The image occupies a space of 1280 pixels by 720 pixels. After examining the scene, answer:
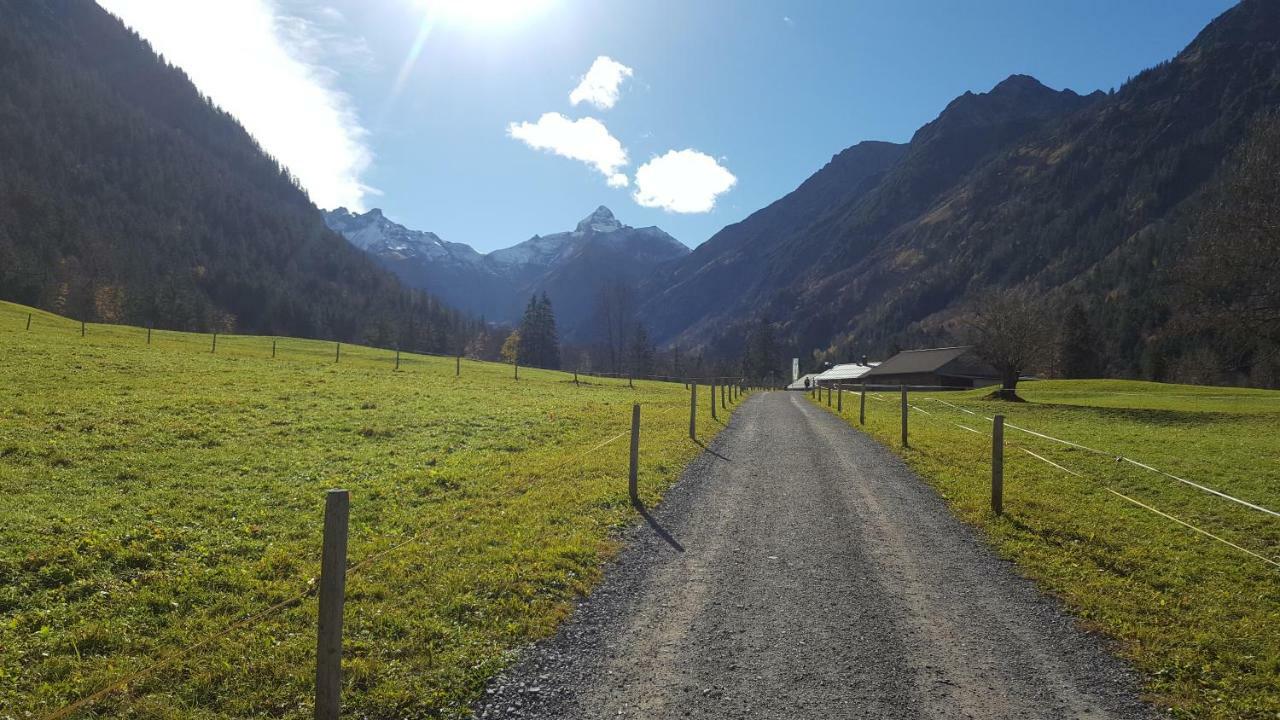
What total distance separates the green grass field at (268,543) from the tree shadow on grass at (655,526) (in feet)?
1.19

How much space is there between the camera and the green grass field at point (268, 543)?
17.5 ft

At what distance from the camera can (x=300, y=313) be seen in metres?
163

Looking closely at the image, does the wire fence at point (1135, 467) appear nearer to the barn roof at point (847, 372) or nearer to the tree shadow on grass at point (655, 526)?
the tree shadow on grass at point (655, 526)

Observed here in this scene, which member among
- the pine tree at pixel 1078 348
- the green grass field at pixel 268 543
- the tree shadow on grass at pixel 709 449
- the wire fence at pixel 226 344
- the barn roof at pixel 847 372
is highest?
the pine tree at pixel 1078 348

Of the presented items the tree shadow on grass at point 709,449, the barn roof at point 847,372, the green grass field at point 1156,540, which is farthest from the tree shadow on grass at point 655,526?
the barn roof at point 847,372

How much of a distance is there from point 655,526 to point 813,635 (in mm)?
4597

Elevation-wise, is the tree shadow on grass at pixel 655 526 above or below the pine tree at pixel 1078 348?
below

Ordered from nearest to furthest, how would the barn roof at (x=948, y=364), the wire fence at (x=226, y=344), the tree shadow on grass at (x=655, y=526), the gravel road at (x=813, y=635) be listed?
1. the gravel road at (x=813, y=635)
2. the tree shadow on grass at (x=655, y=526)
3. the wire fence at (x=226, y=344)
4. the barn roof at (x=948, y=364)

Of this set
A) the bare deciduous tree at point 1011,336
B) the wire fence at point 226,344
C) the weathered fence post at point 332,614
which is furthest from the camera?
the bare deciduous tree at point 1011,336

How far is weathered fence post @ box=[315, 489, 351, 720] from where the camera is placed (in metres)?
4.43

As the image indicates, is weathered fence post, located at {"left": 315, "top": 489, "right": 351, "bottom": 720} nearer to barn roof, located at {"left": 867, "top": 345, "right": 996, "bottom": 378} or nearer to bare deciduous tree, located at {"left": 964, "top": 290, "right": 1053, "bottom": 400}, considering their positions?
bare deciduous tree, located at {"left": 964, "top": 290, "right": 1053, "bottom": 400}

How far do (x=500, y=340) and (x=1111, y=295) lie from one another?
182 m

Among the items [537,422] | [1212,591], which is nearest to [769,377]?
[537,422]

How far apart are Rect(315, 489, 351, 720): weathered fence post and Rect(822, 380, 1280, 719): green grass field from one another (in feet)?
24.3
